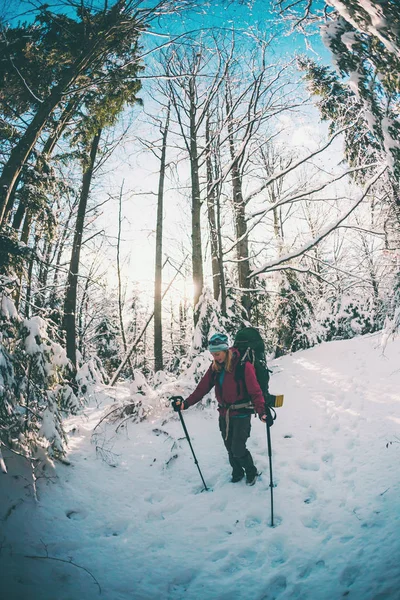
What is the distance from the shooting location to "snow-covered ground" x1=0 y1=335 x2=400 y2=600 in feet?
7.97

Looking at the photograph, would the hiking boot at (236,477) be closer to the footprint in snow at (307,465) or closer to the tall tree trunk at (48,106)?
the footprint in snow at (307,465)

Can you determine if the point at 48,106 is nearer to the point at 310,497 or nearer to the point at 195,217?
the point at 195,217

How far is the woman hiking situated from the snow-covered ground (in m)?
0.31

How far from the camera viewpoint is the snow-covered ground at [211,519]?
2.43 meters

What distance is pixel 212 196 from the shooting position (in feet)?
28.7

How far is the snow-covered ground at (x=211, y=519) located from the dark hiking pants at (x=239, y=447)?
0.21 meters

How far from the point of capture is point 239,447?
12.8 feet

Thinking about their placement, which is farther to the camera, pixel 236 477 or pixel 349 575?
pixel 236 477

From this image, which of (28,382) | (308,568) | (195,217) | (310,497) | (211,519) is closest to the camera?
(308,568)

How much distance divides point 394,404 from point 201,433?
3830 millimetres

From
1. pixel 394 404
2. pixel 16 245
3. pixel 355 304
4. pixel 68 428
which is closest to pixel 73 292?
pixel 68 428

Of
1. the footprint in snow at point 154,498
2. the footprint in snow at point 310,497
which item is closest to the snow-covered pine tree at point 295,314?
the footprint in snow at point 310,497

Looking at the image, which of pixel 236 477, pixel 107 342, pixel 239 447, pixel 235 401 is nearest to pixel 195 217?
pixel 235 401

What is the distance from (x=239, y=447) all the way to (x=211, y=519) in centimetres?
90
